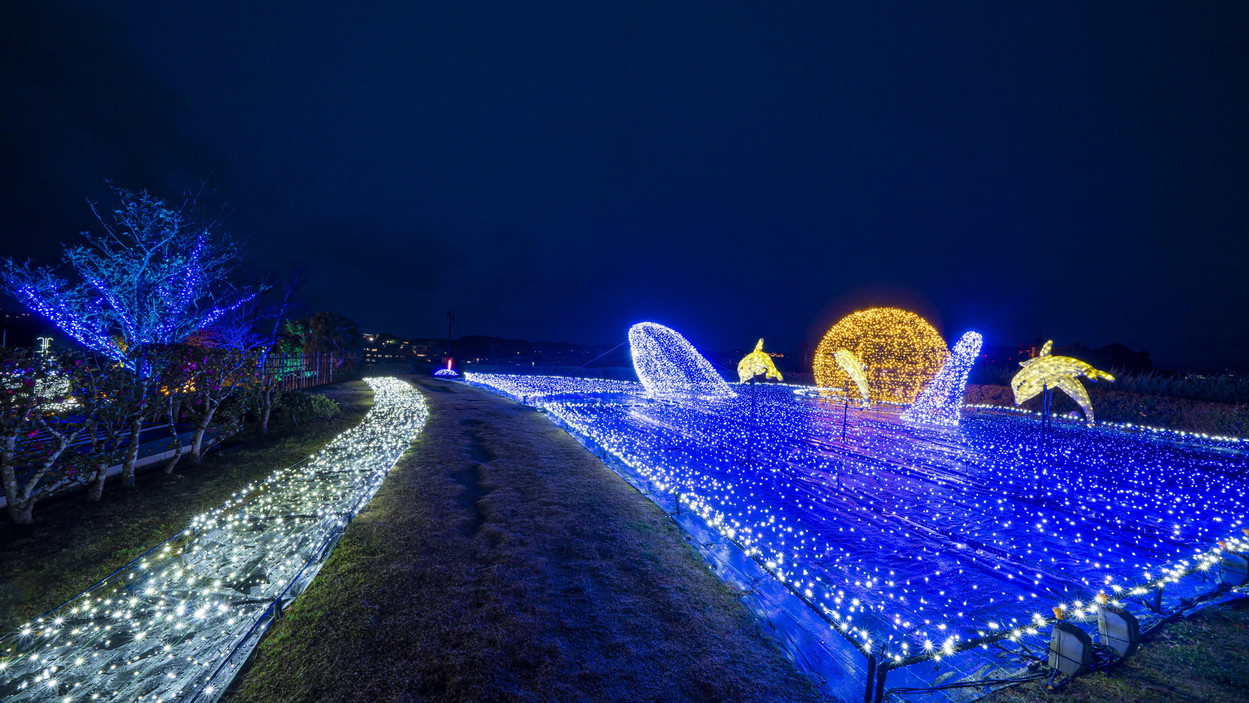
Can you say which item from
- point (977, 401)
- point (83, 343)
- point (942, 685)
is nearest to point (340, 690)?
point (942, 685)

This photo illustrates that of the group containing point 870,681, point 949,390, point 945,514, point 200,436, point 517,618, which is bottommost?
→ point 517,618

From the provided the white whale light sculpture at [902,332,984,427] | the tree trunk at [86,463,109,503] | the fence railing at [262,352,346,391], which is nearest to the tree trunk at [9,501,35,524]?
the tree trunk at [86,463,109,503]

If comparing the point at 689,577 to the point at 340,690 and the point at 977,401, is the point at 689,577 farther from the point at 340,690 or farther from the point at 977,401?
the point at 977,401

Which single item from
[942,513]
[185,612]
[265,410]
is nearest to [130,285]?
[265,410]

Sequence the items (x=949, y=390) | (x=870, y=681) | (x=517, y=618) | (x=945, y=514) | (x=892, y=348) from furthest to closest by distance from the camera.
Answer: (x=892, y=348) → (x=949, y=390) → (x=945, y=514) → (x=517, y=618) → (x=870, y=681)

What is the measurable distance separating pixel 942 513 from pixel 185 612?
261 inches

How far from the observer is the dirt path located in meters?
2.27

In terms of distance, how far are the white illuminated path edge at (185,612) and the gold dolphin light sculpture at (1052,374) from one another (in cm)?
1205

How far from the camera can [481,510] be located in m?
4.87

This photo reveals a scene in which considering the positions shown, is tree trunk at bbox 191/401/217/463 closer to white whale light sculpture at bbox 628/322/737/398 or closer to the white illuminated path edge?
the white illuminated path edge

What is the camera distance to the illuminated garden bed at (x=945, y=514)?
3.05 meters

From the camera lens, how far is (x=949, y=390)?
12.4 metres

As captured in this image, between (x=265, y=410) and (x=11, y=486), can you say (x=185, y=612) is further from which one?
(x=265, y=410)

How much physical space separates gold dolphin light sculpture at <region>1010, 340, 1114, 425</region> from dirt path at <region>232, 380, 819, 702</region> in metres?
9.55
